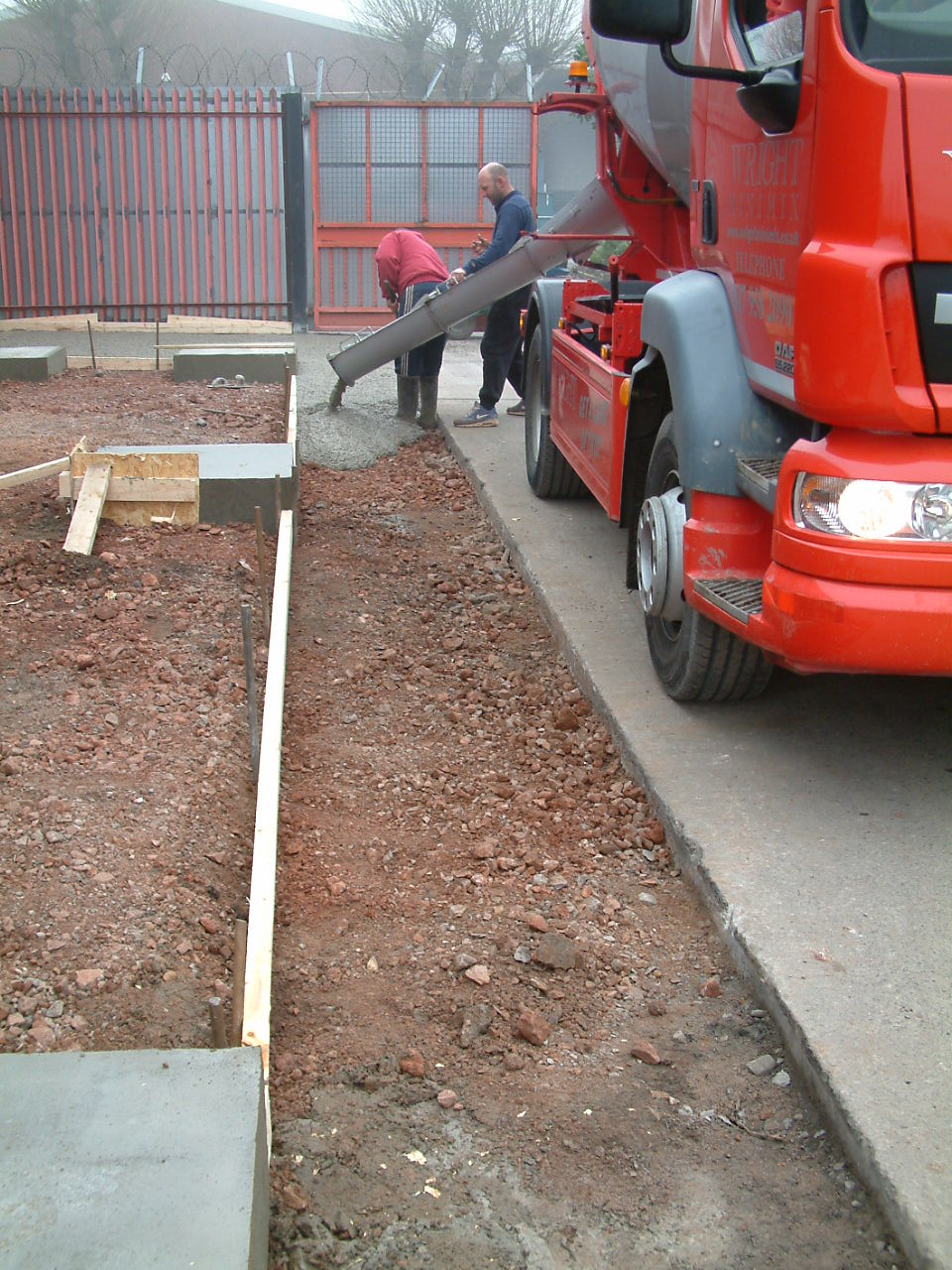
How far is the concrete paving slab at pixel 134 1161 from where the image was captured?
204cm

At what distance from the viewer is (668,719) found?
475cm

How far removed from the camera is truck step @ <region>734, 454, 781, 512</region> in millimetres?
3931

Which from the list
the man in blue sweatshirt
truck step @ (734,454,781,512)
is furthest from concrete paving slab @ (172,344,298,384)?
truck step @ (734,454,781,512)

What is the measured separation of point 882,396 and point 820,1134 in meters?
1.88

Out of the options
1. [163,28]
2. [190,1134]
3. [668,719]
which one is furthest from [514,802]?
[163,28]

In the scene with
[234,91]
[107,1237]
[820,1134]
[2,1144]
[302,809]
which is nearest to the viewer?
[107,1237]

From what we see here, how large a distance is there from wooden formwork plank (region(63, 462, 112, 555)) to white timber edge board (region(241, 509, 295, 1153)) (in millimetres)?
1351

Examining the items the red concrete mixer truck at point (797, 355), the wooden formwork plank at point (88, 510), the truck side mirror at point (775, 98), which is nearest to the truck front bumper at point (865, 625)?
the red concrete mixer truck at point (797, 355)

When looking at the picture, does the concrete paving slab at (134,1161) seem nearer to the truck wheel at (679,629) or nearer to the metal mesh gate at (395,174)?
the truck wheel at (679,629)

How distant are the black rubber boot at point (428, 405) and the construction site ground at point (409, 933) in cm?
429

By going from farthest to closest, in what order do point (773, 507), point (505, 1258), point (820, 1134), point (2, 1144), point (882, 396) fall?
point (773, 507), point (882, 396), point (820, 1134), point (505, 1258), point (2, 1144)

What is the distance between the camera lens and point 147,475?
695 centimetres

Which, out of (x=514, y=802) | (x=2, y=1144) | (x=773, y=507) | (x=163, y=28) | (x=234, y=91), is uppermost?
(x=163, y=28)

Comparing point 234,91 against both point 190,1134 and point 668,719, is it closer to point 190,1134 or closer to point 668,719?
point 668,719
